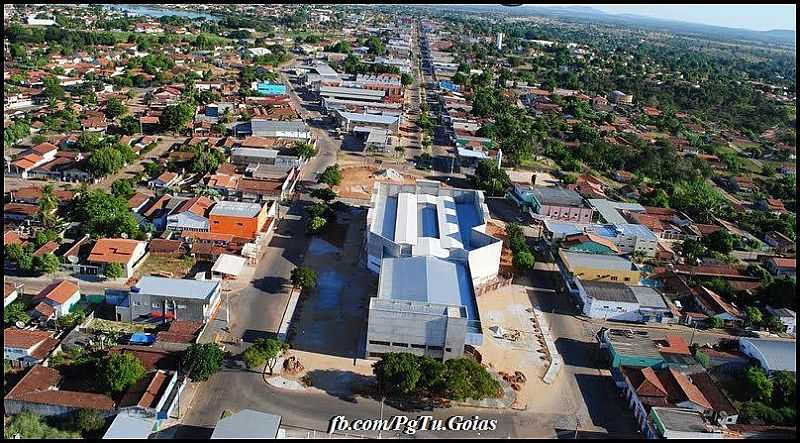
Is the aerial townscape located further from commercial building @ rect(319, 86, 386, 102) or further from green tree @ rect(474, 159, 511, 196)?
commercial building @ rect(319, 86, 386, 102)

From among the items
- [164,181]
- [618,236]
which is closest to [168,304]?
[164,181]

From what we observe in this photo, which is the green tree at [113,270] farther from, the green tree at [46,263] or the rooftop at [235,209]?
the rooftop at [235,209]

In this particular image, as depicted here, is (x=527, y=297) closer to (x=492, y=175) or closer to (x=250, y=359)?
(x=250, y=359)

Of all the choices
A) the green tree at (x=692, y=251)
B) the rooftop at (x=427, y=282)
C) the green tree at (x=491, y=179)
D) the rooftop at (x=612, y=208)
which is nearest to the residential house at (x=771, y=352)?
the green tree at (x=692, y=251)

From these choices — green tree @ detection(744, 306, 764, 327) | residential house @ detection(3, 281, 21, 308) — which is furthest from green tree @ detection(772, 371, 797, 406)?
residential house @ detection(3, 281, 21, 308)

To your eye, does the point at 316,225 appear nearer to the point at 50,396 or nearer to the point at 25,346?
the point at 25,346

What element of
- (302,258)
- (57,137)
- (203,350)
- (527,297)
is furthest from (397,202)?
(57,137)
